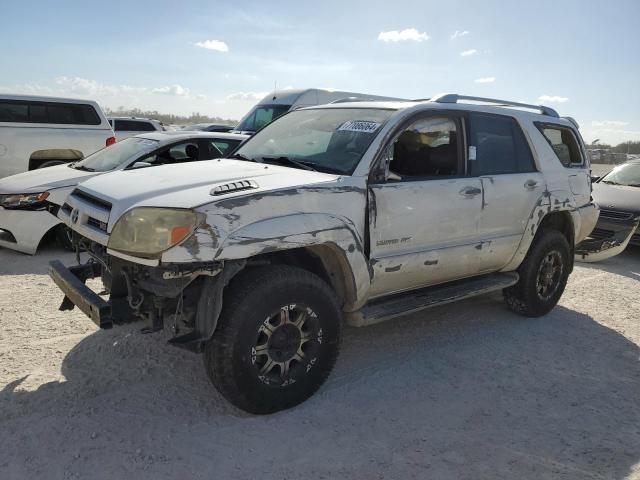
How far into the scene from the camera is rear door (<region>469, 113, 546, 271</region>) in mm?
4348

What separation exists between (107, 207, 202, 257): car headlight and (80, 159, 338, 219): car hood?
5 cm

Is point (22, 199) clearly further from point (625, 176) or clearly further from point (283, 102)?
point (625, 176)

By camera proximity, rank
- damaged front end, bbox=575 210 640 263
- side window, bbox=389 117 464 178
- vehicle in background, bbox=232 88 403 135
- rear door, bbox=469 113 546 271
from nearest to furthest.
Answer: side window, bbox=389 117 464 178 → rear door, bbox=469 113 546 271 → damaged front end, bbox=575 210 640 263 → vehicle in background, bbox=232 88 403 135

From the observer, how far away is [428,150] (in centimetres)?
416

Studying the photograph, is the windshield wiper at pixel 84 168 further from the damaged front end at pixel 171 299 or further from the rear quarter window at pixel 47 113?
the damaged front end at pixel 171 299

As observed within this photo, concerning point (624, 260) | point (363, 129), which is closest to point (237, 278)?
point (363, 129)

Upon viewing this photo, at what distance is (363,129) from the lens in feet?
12.5

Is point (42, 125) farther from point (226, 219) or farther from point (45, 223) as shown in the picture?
point (226, 219)

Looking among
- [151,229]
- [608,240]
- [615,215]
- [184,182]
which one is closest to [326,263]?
A: [184,182]

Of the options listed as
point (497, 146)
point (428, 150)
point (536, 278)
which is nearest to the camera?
point (428, 150)

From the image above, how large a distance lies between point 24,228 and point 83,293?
372cm

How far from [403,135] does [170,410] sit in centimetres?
250

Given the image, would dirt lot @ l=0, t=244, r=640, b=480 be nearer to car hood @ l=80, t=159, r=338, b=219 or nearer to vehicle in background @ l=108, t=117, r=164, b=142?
car hood @ l=80, t=159, r=338, b=219

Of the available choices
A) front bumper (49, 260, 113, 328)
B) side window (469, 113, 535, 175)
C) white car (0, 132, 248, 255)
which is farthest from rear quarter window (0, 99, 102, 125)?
side window (469, 113, 535, 175)
